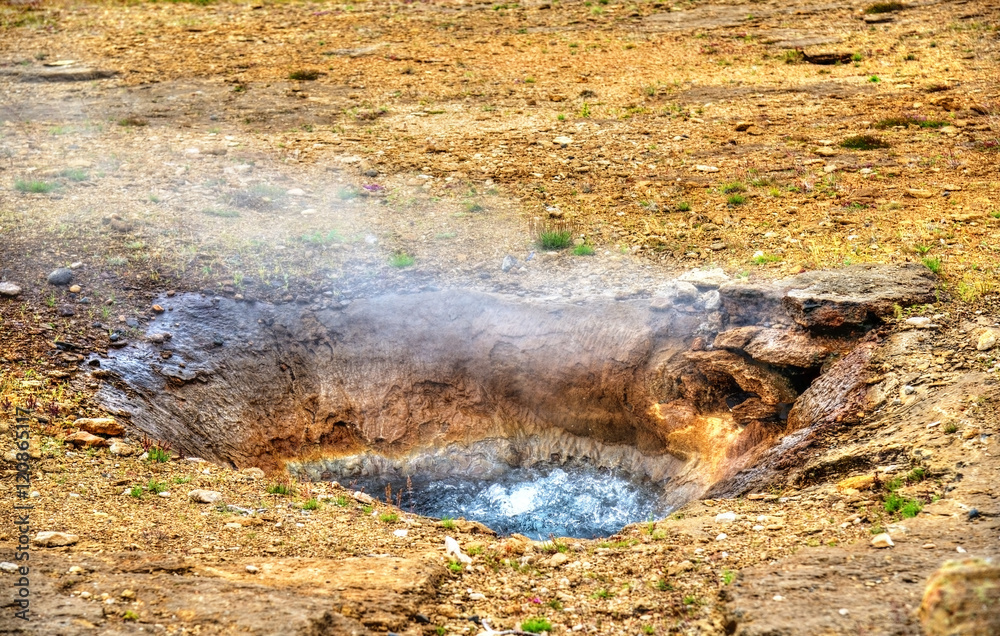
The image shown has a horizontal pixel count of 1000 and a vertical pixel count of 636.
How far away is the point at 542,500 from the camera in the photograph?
9.24 m

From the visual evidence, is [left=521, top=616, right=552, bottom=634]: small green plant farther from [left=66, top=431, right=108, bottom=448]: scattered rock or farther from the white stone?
[left=66, top=431, right=108, bottom=448]: scattered rock

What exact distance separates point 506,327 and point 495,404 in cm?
95

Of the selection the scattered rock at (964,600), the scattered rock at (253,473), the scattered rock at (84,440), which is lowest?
the scattered rock at (253,473)

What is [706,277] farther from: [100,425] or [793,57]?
[793,57]

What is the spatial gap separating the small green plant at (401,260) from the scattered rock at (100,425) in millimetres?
3812

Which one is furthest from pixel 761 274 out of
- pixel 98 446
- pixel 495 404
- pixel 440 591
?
pixel 98 446

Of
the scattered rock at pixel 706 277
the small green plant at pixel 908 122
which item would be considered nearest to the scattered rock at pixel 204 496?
the scattered rock at pixel 706 277

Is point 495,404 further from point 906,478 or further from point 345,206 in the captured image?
point 906,478

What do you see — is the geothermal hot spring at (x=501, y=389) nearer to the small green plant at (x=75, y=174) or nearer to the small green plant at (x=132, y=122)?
the small green plant at (x=75, y=174)

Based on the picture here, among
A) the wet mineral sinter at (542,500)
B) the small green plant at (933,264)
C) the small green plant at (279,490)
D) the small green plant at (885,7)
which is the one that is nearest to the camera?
the small green plant at (279,490)

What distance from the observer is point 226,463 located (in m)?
8.16

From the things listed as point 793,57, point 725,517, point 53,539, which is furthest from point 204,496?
point 793,57

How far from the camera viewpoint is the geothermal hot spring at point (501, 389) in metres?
8.40

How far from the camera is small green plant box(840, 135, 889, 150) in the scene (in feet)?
38.6
